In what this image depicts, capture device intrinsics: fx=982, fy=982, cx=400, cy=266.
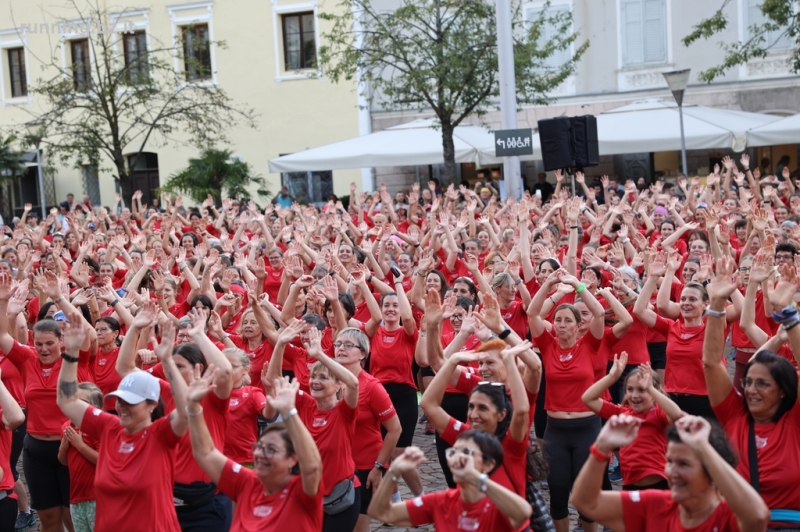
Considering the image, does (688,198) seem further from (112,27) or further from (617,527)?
(112,27)

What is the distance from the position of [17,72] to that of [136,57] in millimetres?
5860

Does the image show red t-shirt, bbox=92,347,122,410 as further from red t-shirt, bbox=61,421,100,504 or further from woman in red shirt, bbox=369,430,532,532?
woman in red shirt, bbox=369,430,532,532

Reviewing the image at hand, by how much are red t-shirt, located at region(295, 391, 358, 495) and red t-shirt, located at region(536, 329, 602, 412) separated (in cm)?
151

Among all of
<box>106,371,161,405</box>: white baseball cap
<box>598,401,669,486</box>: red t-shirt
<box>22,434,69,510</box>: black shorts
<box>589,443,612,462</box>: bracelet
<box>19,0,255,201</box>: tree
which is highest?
<box>19,0,255,201</box>: tree

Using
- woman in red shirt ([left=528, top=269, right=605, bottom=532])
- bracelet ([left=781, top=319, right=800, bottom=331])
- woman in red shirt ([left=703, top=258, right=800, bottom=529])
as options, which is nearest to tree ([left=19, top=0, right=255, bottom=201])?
woman in red shirt ([left=528, top=269, right=605, bottom=532])

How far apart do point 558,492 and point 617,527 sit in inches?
89.3

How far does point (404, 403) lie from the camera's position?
299 inches

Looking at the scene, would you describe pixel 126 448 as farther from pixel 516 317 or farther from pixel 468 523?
pixel 516 317

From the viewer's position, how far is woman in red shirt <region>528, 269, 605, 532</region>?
6312 mm

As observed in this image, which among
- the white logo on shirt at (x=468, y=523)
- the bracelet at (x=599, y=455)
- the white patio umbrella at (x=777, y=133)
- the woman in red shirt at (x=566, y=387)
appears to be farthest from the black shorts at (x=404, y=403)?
the white patio umbrella at (x=777, y=133)

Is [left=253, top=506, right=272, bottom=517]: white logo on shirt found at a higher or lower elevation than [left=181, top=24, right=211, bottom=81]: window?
lower

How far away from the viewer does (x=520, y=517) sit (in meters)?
4.08

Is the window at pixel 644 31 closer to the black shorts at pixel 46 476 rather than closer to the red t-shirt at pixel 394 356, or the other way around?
the red t-shirt at pixel 394 356

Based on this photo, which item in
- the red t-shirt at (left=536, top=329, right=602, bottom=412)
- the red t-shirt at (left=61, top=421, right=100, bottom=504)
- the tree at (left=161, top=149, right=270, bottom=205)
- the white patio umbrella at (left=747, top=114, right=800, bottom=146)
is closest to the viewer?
the red t-shirt at (left=61, top=421, right=100, bottom=504)
